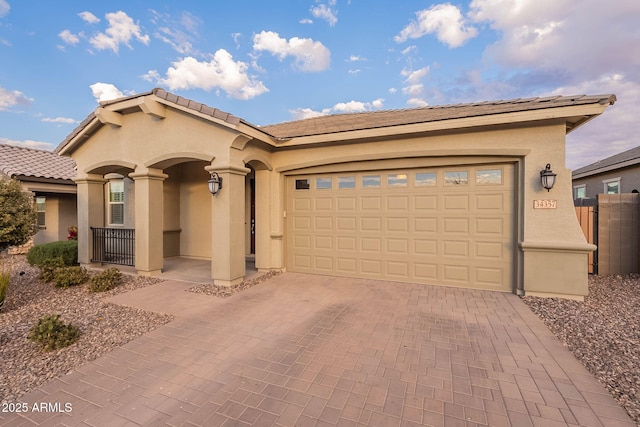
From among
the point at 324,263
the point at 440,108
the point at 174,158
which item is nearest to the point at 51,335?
the point at 174,158

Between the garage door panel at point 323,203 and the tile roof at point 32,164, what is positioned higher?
the tile roof at point 32,164

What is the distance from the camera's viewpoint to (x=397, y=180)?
6.53 m

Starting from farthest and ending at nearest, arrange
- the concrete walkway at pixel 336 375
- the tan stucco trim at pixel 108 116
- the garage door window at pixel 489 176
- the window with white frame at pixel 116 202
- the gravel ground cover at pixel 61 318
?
the window with white frame at pixel 116 202 → the tan stucco trim at pixel 108 116 → the garage door window at pixel 489 176 → the gravel ground cover at pixel 61 318 → the concrete walkway at pixel 336 375

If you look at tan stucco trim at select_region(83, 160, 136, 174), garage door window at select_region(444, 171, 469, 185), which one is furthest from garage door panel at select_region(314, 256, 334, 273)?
tan stucco trim at select_region(83, 160, 136, 174)

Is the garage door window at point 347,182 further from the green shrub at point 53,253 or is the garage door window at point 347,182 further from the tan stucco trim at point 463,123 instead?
the green shrub at point 53,253

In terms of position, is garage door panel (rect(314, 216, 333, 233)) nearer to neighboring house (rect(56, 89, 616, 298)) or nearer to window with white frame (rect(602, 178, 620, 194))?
neighboring house (rect(56, 89, 616, 298))

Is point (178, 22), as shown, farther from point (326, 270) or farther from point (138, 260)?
point (326, 270)

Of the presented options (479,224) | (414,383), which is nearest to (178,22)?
(479,224)

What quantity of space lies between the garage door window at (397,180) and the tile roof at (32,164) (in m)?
13.0

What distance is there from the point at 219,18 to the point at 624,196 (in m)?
12.8

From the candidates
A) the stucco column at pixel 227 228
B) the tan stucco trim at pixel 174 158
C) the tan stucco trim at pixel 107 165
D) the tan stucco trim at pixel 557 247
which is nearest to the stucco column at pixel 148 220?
the tan stucco trim at pixel 174 158

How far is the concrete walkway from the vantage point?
90.6 inches

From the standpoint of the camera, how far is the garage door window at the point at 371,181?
6727mm

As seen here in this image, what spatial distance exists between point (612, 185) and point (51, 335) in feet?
63.5
